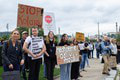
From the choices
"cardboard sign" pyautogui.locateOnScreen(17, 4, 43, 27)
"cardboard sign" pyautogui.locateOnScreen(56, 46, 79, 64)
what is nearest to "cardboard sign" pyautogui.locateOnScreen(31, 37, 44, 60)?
"cardboard sign" pyautogui.locateOnScreen(56, 46, 79, 64)

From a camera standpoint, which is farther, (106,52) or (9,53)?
(106,52)

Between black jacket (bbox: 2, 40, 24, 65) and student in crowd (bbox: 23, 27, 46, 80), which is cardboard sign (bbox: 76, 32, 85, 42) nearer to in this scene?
student in crowd (bbox: 23, 27, 46, 80)

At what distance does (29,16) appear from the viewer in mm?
10375

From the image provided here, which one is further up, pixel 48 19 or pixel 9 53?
pixel 48 19

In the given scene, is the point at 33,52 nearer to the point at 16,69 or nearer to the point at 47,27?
the point at 16,69

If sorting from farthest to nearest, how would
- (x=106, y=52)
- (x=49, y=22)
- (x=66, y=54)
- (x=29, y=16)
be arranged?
(x=106, y=52)
(x=49, y=22)
(x=29, y=16)
(x=66, y=54)

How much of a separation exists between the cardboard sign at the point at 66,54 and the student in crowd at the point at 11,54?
2.39 m

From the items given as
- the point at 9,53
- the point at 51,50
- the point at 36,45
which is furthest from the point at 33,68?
the point at 9,53

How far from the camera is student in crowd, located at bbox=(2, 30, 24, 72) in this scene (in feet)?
19.7

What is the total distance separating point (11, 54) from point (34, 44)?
4.34 ft

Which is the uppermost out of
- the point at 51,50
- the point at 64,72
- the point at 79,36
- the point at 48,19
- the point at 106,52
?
the point at 48,19

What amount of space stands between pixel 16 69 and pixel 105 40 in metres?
6.89

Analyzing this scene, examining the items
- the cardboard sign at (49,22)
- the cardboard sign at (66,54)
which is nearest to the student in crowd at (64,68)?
the cardboard sign at (66,54)

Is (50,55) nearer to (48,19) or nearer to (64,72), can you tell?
(64,72)
